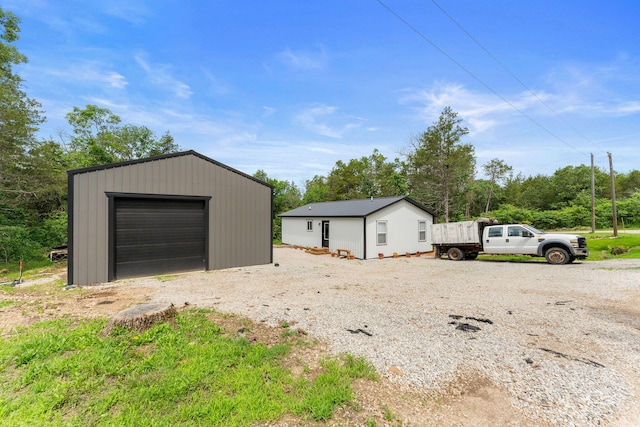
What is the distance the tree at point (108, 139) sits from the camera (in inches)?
885

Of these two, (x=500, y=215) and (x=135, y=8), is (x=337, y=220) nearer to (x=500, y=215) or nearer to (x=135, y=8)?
(x=135, y=8)

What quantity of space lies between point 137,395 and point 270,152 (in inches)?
807

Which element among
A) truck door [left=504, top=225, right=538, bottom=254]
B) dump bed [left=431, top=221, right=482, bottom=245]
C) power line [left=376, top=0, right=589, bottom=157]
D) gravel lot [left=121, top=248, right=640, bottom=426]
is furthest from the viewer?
dump bed [left=431, top=221, right=482, bottom=245]

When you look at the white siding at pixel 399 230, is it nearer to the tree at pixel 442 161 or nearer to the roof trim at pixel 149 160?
the roof trim at pixel 149 160

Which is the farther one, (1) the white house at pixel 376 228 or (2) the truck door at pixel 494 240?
(1) the white house at pixel 376 228

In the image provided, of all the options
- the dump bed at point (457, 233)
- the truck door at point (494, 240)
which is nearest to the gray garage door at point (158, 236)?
the dump bed at point (457, 233)

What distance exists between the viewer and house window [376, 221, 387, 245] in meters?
14.2

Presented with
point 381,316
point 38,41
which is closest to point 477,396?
point 381,316

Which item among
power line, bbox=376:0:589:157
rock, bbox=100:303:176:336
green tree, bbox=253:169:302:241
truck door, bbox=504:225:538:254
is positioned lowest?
rock, bbox=100:303:176:336

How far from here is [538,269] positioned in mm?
10031

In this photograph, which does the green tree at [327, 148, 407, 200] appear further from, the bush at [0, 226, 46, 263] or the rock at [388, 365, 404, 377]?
the rock at [388, 365, 404, 377]

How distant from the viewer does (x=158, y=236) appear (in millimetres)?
9164

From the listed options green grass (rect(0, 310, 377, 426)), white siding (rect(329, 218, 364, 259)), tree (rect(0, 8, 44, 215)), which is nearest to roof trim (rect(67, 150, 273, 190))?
green grass (rect(0, 310, 377, 426))

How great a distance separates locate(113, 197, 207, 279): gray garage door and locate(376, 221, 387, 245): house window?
870cm
